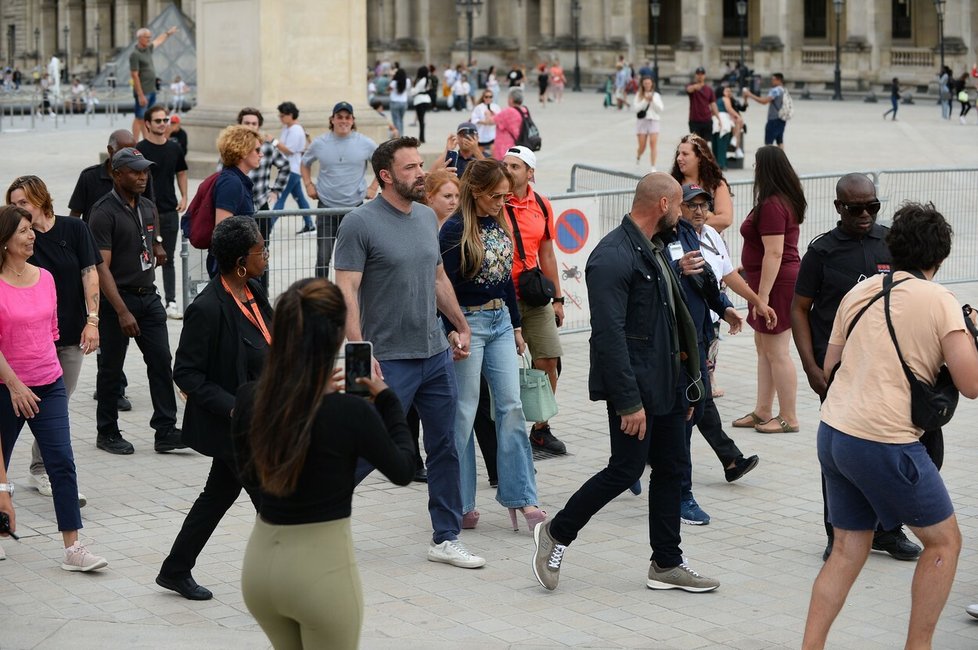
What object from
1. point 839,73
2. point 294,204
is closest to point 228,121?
point 294,204

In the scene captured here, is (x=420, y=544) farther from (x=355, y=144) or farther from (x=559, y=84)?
(x=559, y=84)

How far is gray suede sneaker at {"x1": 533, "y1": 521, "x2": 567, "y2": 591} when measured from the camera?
690 centimetres

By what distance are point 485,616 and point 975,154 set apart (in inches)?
1070

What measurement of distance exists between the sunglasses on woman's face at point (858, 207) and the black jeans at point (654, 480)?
130cm

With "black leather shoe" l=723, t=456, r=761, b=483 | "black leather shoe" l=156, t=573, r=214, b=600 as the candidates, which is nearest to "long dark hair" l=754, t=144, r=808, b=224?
"black leather shoe" l=723, t=456, r=761, b=483

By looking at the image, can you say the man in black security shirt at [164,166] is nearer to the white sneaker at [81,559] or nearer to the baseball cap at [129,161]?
the baseball cap at [129,161]

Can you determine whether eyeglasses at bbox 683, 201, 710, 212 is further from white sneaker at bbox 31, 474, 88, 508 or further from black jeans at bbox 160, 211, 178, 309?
black jeans at bbox 160, 211, 178, 309

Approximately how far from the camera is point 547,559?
273 inches

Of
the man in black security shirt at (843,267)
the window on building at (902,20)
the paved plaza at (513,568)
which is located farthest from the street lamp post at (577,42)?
the man in black security shirt at (843,267)

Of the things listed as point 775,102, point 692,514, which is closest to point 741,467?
point 692,514

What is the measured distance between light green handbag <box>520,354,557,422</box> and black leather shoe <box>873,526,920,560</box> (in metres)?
1.77

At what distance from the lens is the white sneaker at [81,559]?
23.4ft

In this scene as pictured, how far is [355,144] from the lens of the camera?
574 inches

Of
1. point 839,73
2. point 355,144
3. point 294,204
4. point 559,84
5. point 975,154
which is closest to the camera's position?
point 355,144
